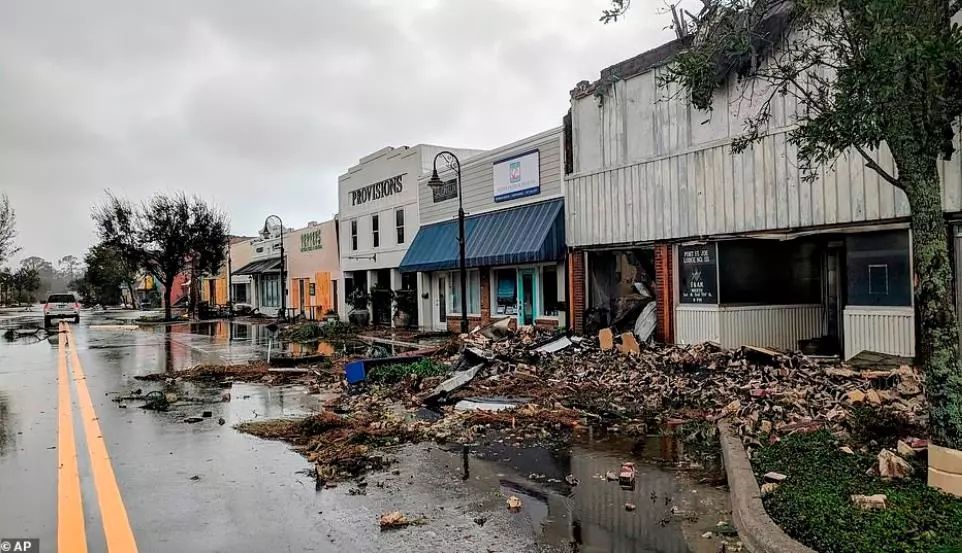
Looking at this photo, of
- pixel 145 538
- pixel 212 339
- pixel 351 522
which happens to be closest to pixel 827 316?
pixel 351 522

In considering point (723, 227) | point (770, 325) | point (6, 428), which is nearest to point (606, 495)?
point (6, 428)

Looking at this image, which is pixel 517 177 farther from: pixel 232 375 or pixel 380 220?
pixel 380 220

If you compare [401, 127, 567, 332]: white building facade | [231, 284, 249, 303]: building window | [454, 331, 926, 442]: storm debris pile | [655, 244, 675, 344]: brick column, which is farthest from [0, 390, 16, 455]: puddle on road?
[231, 284, 249, 303]: building window

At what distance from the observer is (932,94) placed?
566cm

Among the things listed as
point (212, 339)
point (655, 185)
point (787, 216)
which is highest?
point (655, 185)

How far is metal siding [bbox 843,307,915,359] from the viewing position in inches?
443

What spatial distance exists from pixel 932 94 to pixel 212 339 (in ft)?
87.1

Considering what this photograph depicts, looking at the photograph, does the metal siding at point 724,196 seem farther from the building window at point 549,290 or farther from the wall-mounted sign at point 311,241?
the wall-mounted sign at point 311,241

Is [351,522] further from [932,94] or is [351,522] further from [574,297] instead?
[574,297]

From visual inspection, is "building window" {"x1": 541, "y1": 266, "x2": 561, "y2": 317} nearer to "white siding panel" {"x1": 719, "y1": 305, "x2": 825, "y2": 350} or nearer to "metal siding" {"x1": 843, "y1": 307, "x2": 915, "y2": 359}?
"white siding panel" {"x1": 719, "y1": 305, "x2": 825, "y2": 350}

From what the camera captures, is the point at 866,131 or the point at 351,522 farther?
the point at 866,131

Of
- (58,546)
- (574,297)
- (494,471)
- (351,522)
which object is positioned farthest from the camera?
(574,297)

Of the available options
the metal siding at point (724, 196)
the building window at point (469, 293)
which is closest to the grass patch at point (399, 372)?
the metal siding at point (724, 196)

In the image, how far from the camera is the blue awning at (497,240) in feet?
62.3
